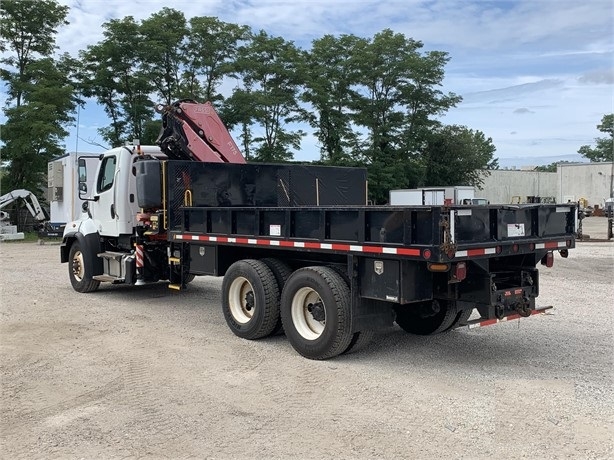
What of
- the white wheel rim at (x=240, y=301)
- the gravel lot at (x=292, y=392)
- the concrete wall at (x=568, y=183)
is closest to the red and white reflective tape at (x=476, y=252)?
the gravel lot at (x=292, y=392)

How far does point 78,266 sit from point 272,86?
26.2 meters

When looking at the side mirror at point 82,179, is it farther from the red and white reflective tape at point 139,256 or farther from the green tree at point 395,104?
the green tree at point 395,104

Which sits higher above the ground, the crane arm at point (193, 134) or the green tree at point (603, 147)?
the green tree at point (603, 147)

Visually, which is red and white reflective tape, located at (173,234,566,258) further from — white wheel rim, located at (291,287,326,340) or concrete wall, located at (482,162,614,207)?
concrete wall, located at (482,162,614,207)

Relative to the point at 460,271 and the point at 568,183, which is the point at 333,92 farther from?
the point at 568,183

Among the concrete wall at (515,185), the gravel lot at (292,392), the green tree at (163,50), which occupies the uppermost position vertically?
the green tree at (163,50)

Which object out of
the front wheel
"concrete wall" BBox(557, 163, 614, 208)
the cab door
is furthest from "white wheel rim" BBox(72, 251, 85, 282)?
"concrete wall" BBox(557, 163, 614, 208)

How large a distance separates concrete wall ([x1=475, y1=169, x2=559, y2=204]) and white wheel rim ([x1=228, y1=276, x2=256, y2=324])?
5210 centimetres

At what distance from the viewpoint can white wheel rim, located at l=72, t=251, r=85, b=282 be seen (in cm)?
1131

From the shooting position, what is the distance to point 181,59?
110 feet

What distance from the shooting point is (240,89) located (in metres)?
34.1

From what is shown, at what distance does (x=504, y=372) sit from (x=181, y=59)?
102ft

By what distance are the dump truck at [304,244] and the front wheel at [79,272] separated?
0.19 ft

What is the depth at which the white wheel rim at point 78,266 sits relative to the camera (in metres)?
11.3
